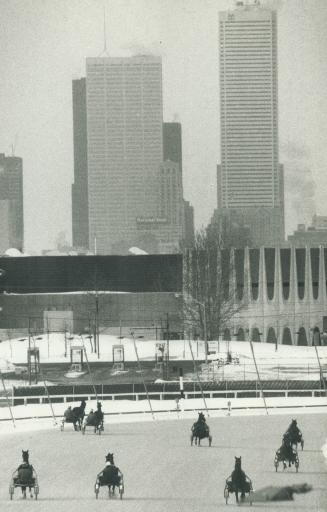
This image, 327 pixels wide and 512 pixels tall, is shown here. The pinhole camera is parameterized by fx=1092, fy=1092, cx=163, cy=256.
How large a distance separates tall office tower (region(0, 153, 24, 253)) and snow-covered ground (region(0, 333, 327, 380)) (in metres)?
31.3

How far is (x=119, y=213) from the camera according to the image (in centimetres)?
18012

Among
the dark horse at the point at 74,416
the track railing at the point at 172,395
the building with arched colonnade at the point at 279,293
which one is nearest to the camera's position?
the dark horse at the point at 74,416

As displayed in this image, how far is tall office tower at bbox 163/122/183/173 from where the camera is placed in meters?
154

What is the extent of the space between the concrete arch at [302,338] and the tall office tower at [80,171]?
101 meters

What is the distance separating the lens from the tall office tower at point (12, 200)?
83.6 meters

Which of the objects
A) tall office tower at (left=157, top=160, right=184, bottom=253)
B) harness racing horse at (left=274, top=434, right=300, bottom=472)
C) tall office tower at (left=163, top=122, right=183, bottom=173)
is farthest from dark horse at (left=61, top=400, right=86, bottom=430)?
tall office tower at (left=157, top=160, right=184, bottom=253)

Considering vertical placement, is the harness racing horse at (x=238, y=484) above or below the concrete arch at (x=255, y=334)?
below

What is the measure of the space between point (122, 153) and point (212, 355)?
466 ft

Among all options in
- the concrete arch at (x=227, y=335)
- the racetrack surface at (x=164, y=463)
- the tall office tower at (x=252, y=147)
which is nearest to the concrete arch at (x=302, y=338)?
the concrete arch at (x=227, y=335)

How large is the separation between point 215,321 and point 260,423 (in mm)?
28593

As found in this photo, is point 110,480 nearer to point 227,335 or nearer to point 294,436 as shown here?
point 294,436

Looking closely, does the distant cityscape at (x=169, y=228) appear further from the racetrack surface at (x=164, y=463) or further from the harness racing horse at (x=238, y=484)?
the harness racing horse at (x=238, y=484)

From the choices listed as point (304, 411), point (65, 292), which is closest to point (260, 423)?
point (304, 411)

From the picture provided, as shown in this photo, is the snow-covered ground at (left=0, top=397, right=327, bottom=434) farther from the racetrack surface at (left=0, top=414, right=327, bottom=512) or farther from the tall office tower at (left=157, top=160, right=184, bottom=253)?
the tall office tower at (left=157, top=160, right=184, bottom=253)
